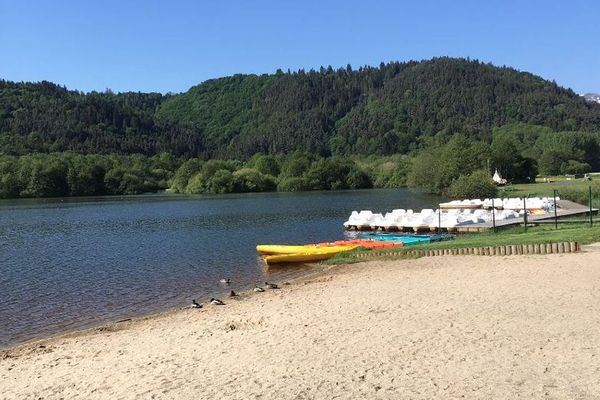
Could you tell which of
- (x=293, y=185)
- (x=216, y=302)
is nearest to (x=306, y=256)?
(x=216, y=302)

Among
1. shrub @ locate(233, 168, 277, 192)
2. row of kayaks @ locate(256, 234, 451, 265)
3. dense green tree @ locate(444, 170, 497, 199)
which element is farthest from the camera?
shrub @ locate(233, 168, 277, 192)

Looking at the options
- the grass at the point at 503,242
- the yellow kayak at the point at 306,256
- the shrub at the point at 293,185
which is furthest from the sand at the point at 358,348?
the shrub at the point at 293,185

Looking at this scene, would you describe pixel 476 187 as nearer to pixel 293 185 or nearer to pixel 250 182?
pixel 293 185

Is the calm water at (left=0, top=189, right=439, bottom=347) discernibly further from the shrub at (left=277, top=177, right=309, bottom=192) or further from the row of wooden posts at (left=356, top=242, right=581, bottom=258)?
the shrub at (left=277, top=177, right=309, bottom=192)

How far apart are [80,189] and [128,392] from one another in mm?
156543

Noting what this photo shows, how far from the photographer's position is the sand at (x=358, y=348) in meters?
8.75

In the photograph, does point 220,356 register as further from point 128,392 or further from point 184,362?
point 128,392

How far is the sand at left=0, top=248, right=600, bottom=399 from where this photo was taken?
8750 mm

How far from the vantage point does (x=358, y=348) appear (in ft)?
35.6

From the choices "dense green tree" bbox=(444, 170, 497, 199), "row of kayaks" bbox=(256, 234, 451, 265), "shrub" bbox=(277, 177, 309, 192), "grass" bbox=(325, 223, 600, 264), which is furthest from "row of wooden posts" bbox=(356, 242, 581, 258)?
"shrub" bbox=(277, 177, 309, 192)

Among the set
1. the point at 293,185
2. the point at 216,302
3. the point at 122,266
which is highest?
the point at 293,185

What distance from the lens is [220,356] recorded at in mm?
11164

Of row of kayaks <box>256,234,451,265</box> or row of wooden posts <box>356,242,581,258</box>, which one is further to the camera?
row of kayaks <box>256,234,451,265</box>

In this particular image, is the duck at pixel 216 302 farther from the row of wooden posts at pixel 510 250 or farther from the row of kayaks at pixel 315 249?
the row of wooden posts at pixel 510 250
